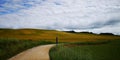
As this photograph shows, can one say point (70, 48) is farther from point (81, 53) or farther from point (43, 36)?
point (43, 36)

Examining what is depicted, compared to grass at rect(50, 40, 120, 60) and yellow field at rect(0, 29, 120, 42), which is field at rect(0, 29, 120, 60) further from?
yellow field at rect(0, 29, 120, 42)

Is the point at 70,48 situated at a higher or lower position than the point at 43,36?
lower

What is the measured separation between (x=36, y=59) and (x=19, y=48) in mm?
8632

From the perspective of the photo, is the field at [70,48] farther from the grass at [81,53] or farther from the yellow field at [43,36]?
the yellow field at [43,36]

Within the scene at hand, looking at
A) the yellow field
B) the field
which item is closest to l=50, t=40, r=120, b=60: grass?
the field

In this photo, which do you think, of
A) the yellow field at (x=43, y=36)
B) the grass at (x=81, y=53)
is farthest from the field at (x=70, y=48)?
the yellow field at (x=43, y=36)

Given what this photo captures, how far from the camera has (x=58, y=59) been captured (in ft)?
48.6

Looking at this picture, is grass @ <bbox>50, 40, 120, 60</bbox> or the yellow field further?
the yellow field

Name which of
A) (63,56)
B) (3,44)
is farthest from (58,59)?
(3,44)

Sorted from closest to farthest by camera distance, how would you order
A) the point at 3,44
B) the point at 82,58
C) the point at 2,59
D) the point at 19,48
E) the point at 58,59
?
the point at 58,59, the point at 82,58, the point at 2,59, the point at 19,48, the point at 3,44

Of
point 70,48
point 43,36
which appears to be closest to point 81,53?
point 70,48

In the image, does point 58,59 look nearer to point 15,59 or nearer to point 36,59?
point 36,59

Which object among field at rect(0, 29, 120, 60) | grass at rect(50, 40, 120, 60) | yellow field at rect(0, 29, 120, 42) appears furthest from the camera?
yellow field at rect(0, 29, 120, 42)

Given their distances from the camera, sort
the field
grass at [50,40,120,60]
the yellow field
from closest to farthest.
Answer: grass at [50,40,120,60]
the field
the yellow field
